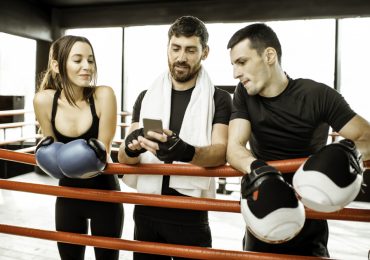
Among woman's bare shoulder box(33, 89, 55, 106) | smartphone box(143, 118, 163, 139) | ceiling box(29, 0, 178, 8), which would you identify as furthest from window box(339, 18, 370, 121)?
smartphone box(143, 118, 163, 139)

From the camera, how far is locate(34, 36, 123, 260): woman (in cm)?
168

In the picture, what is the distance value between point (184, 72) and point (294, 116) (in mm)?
475

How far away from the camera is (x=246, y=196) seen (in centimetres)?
104

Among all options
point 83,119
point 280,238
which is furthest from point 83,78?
point 280,238

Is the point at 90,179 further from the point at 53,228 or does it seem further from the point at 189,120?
the point at 53,228

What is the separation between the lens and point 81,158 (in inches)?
53.0

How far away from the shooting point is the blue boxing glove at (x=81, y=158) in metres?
1.35

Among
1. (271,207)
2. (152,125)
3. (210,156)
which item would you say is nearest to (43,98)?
(152,125)

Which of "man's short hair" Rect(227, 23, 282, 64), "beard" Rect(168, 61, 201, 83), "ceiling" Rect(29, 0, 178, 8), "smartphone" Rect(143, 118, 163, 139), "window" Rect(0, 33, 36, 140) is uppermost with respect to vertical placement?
"ceiling" Rect(29, 0, 178, 8)

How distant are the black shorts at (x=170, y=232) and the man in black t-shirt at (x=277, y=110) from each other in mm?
241

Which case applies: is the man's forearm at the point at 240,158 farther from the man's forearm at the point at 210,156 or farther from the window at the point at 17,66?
the window at the point at 17,66

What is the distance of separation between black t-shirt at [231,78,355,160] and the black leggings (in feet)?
2.33

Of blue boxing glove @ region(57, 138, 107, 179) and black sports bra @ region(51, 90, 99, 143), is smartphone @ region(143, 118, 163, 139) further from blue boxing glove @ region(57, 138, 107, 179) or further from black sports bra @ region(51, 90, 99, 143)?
black sports bra @ region(51, 90, 99, 143)

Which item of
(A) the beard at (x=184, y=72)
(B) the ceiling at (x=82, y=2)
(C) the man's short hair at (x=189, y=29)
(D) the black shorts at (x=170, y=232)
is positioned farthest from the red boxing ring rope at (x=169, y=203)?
(B) the ceiling at (x=82, y=2)
